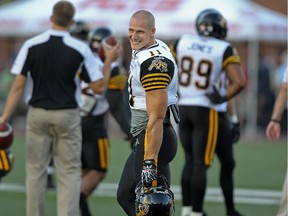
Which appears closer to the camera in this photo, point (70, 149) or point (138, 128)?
point (138, 128)

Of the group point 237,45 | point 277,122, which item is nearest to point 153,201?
point 277,122

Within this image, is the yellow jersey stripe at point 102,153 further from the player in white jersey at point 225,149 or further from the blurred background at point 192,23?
the blurred background at point 192,23

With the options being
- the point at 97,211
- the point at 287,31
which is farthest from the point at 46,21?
the point at 97,211

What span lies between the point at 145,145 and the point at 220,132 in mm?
2884

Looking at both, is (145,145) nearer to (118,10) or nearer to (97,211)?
(97,211)

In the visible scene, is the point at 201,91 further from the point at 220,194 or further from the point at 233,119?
the point at 220,194

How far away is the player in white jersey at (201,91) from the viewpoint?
897cm

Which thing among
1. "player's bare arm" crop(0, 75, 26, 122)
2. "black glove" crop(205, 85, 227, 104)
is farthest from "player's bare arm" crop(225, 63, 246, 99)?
"player's bare arm" crop(0, 75, 26, 122)

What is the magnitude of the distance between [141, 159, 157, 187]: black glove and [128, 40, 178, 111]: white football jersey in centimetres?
47

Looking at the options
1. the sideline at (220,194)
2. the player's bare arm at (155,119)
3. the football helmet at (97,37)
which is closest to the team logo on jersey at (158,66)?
the player's bare arm at (155,119)

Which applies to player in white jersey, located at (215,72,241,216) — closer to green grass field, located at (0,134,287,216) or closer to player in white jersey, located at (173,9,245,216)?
player in white jersey, located at (173,9,245,216)

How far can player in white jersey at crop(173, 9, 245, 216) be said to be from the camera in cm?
897

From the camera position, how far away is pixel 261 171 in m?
14.1

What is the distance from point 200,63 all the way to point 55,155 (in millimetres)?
1912
